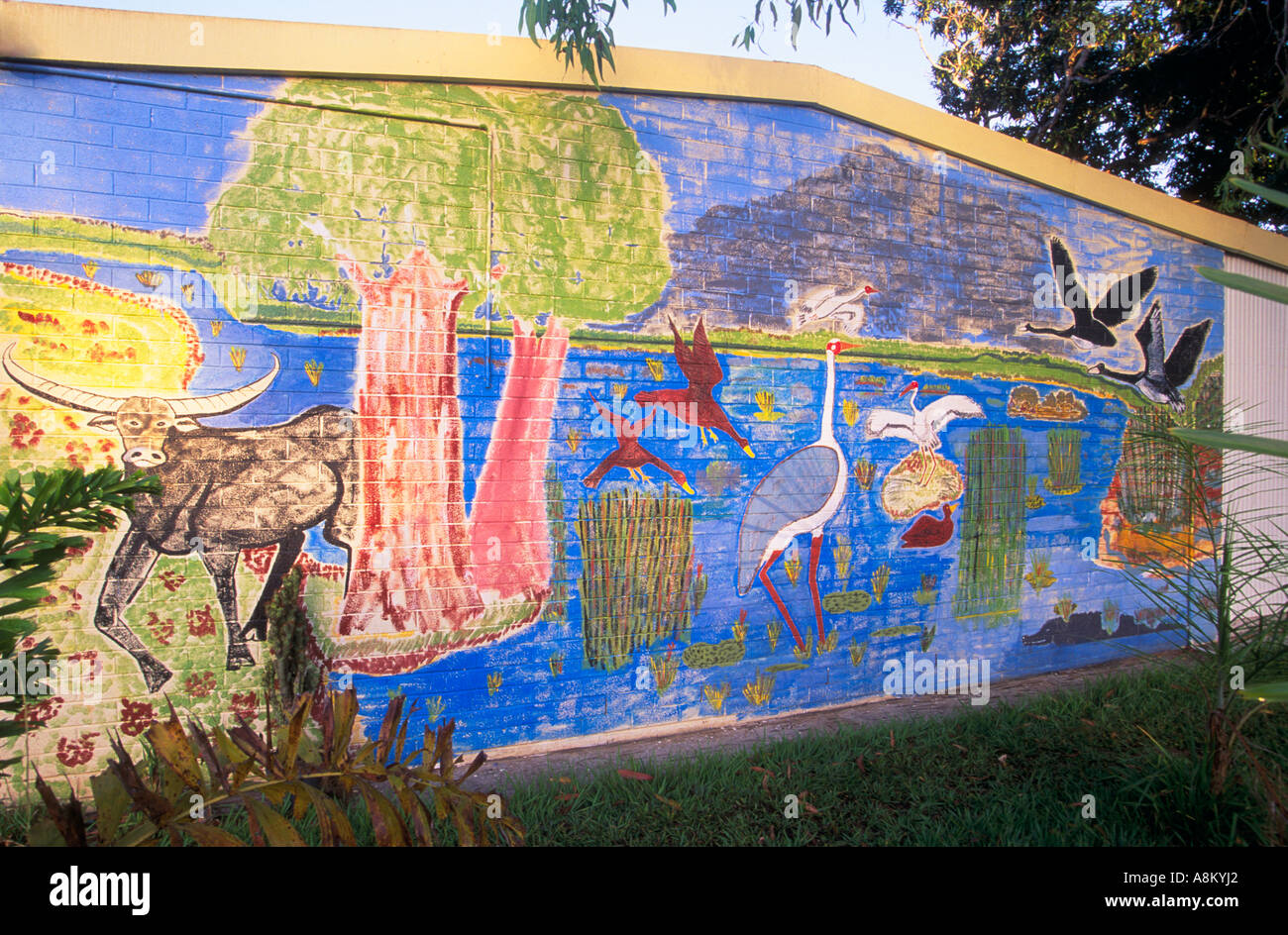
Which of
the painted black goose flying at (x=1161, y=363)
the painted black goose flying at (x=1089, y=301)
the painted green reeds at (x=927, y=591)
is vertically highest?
the painted black goose flying at (x=1089, y=301)

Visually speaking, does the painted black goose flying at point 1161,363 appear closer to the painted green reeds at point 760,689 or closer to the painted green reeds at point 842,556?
the painted green reeds at point 842,556

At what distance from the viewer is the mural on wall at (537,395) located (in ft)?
12.7

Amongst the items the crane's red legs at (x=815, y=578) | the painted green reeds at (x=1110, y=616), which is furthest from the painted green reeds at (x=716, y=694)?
the painted green reeds at (x=1110, y=616)

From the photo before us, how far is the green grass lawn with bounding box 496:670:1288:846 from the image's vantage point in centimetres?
348

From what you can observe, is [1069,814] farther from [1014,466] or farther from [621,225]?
[621,225]

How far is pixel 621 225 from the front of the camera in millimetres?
4902

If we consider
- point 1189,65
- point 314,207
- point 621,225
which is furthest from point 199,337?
point 1189,65

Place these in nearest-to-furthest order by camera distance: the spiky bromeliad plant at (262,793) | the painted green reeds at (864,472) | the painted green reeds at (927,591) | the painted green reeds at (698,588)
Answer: the spiky bromeliad plant at (262,793), the painted green reeds at (698,588), the painted green reeds at (864,472), the painted green reeds at (927,591)

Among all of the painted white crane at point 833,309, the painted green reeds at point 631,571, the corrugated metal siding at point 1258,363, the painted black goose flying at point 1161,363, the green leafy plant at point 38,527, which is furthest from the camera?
the corrugated metal siding at point 1258,363

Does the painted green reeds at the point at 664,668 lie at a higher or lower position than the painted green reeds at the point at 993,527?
lower

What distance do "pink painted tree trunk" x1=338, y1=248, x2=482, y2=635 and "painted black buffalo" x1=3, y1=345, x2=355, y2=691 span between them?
0.18 meters

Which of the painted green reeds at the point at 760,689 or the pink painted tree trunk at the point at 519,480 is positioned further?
the painted green reeds at the point at 760,689

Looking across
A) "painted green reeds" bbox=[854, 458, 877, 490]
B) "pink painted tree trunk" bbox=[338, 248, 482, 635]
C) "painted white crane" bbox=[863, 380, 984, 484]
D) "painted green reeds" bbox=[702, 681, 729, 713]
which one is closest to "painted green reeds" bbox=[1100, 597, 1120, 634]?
"painted white crane" bbox=[863, 380, 984, 484]

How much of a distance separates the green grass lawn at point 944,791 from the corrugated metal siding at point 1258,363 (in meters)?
3.96
